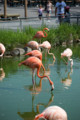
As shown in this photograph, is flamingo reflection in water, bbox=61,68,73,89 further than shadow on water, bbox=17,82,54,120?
Yes

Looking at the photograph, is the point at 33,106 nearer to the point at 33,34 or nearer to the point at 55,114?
the point at 55,114

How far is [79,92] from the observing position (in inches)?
320

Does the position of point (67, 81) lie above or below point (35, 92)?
below

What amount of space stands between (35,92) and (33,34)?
677 centimetres

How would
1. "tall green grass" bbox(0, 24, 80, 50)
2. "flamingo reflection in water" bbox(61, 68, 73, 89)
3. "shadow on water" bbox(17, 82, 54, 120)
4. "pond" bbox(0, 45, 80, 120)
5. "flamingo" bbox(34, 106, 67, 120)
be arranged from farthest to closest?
"tall green grass" bbox(0, 24, 80, 50), "flamingo reflection in water" bbox(61, 68, 73, 89), "pond" bbox(0, 45, 80, 120), "shadow on water" bbox(17, 82, 54, 120), "flamingo" bbox(34, 106, 67, 120)

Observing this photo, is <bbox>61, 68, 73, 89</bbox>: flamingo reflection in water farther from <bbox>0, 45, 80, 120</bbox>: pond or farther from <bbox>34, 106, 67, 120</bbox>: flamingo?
<bbox>34, 106, 67, 120</bbox>: flamingo

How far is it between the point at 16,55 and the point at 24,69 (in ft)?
8.38

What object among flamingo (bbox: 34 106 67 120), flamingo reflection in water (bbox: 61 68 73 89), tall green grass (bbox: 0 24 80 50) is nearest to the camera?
flamingo (bbox: 34 106 67 120)

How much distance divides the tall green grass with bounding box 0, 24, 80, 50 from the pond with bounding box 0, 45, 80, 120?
7.10 feet

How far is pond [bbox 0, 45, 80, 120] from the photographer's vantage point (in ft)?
22.7

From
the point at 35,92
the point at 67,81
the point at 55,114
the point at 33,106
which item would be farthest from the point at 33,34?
the point at 55,114

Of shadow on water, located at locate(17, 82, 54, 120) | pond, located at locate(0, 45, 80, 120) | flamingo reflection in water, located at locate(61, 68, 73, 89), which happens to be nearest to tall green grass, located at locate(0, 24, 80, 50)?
pond, located at locate(0, 45, 80, 120)

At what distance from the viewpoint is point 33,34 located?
48.2 feet

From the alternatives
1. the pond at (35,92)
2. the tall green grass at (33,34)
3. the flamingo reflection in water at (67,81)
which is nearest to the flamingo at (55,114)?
the pond at (35,92)
